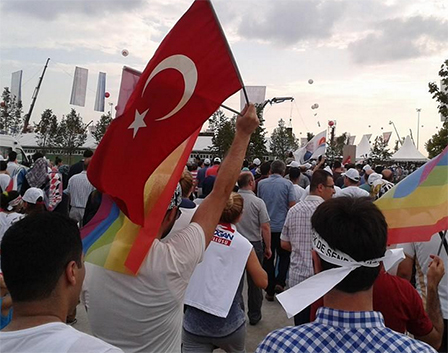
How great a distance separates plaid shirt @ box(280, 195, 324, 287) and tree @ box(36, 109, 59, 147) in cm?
3733

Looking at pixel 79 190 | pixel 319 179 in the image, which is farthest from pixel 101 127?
pixel 319 179

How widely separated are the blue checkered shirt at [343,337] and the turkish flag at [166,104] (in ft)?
3.18

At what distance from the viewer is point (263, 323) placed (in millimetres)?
5711

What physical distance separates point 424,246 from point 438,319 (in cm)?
88

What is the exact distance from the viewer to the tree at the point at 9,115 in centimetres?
3262

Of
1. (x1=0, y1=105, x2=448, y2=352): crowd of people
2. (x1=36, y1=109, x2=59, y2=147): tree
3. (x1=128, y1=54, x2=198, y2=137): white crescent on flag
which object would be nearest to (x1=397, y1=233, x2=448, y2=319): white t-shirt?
(x1=0, y1=105, x2=448, y2=352): crowd of people

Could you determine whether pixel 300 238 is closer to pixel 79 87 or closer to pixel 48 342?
pixel 48 342

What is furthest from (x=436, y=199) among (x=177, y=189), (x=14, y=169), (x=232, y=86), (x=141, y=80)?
(x=14, y=169)

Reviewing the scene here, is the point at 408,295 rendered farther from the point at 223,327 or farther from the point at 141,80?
the point at 141,80

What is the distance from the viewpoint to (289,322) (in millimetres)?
5750

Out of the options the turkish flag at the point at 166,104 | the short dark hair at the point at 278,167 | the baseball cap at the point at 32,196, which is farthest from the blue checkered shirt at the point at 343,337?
the short dark hair at the point at 278,167

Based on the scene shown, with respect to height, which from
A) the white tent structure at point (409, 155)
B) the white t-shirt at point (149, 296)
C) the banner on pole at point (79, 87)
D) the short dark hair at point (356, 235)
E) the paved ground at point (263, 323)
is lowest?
the paved ground at point (263, 323)

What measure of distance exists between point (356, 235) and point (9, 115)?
36.4 metres

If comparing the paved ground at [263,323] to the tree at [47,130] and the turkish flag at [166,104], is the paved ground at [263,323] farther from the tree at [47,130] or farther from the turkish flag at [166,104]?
the tree at [47,130]
